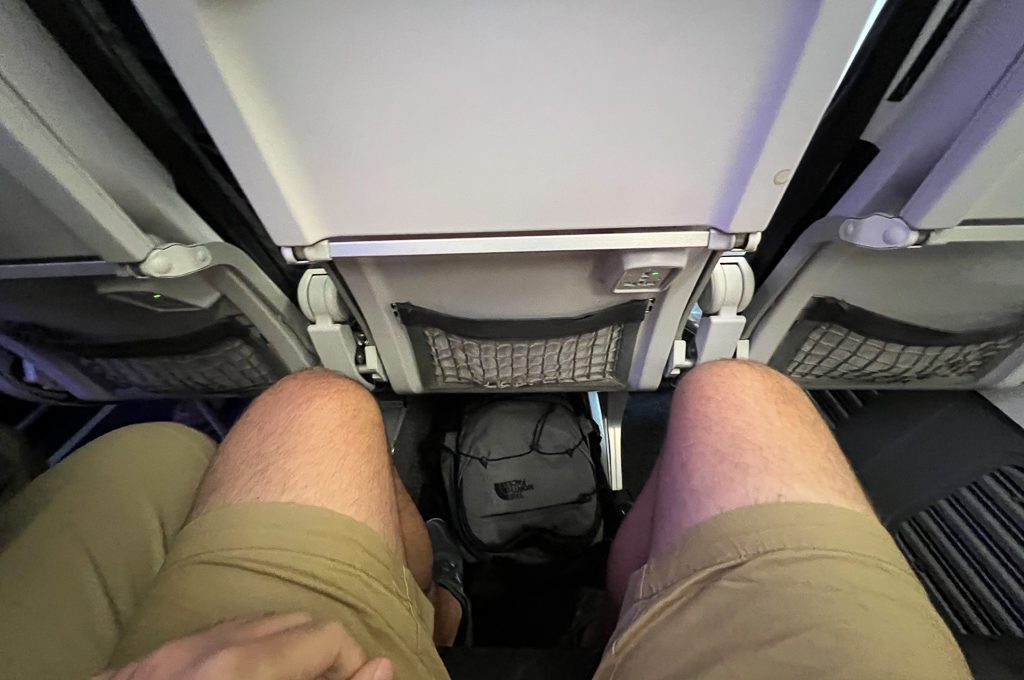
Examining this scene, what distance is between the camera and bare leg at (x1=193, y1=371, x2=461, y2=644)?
0.70m

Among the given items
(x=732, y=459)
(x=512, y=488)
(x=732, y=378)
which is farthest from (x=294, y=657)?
(x=512, y=488)

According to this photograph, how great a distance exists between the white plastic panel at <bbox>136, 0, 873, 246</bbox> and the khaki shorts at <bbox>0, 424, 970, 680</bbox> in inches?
14.1

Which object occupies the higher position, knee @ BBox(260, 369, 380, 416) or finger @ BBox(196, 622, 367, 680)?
finger @ BBox(196, 622, 367, 680)

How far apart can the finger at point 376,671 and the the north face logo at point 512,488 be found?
28.1 inches

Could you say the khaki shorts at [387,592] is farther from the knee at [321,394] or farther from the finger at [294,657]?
the knee at [321,394]

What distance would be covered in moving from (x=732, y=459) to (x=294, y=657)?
0.53 m

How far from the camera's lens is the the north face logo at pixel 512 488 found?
1.23 metres

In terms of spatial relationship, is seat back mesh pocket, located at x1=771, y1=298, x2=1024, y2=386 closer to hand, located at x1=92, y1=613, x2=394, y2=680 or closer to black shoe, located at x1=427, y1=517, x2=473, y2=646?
black shoe, located at x1=427, y1=517, x2=473, y2=646

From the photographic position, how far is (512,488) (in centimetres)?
123

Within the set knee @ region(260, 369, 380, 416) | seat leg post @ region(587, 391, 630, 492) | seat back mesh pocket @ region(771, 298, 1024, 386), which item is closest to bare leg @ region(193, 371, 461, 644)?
knee @ region(260, 369, 380, 416)

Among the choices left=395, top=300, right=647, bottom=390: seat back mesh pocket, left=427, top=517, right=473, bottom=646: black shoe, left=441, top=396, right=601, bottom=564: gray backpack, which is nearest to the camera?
left=395, top=300, right=647, bottom=390: seat back mesh pocket

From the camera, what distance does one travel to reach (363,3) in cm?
48

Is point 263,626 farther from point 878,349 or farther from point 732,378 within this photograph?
point 878,349

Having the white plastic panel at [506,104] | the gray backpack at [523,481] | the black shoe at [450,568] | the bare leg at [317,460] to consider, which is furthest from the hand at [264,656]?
the gray backpack at [523,481]
